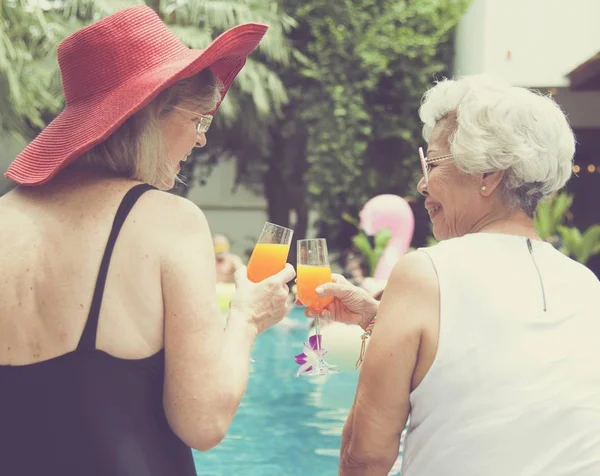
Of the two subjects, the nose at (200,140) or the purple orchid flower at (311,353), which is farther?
the purple orchid flower at (311,353)

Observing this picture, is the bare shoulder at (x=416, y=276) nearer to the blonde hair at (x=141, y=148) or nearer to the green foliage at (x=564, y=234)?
the blonde hair at (x=141, y=148)

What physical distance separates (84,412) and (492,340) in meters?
0.79

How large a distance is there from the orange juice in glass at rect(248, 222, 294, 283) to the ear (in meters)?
0.55

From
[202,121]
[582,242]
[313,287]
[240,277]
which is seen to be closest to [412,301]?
[240,277]

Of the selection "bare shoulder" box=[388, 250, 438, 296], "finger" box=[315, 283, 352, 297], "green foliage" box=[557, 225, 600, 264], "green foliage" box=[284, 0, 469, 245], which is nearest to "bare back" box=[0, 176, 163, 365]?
"bare shoulder" box=[388, 250, 438, 296]

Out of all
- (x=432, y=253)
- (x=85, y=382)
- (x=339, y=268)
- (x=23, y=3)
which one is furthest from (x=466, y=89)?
(x=339, y=268)

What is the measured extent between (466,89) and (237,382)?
835 mm

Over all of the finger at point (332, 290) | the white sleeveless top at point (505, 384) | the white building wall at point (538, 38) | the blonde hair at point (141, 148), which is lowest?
the white building wall at point (538, 38)

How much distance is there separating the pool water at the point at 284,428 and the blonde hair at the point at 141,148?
395 cm

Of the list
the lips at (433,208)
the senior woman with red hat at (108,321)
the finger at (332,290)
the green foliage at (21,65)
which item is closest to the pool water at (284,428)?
the finger at (332,290)

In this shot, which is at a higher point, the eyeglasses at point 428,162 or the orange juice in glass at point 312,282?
the eyeglasses at point 428,162

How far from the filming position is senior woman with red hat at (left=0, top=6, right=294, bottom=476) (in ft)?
4.66

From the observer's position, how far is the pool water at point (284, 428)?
5.37 m

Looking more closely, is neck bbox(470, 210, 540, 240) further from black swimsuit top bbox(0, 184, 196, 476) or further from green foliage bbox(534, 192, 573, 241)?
green foliage bbox(534, 192, 573, 241)
